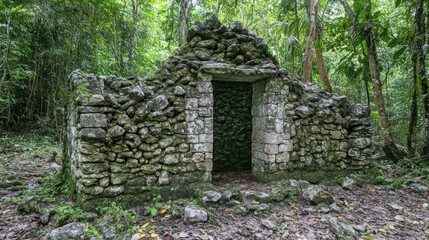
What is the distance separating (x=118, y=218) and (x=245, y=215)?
1.55 metres

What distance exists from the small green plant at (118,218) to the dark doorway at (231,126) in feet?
8.92

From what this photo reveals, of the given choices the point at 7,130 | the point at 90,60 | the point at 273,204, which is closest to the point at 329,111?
the point at 273,204

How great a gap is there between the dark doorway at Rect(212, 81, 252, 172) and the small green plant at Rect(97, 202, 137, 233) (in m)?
2.72

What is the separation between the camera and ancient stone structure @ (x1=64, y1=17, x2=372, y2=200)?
10.7ft

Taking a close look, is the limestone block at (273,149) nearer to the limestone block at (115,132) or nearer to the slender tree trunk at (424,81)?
the limestone block at (115,132)

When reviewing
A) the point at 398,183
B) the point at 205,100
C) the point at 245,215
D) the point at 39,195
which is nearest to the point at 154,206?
the point at 245,215

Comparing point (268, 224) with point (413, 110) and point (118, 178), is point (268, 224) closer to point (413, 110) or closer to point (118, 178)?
point (118, 178)

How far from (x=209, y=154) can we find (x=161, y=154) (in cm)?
73

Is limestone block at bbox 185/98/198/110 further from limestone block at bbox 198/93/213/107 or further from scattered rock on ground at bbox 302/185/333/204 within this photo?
scattered rock on ground at bbox 302/185/333/204

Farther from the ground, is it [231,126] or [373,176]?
[231,126]

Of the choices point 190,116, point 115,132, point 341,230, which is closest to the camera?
point 341,230

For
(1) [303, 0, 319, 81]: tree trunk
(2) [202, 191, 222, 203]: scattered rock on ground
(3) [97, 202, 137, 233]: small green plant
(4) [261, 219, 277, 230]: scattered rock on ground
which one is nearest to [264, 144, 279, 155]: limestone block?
(2) [202, 191, 222, 203]: scattered rock on ground

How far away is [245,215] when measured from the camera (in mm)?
3283

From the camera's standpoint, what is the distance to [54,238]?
2.59 m
